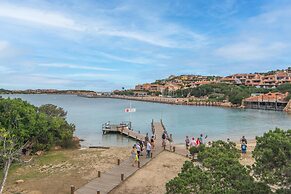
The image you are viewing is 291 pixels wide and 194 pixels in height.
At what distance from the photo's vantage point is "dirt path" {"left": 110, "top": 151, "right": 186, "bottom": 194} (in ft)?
44.7

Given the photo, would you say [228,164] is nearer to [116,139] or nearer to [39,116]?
[39,116]

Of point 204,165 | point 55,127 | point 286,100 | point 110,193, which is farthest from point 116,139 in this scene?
point 286,100

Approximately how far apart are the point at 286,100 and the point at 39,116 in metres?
69.8

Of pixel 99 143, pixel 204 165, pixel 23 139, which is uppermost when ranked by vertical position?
pixel 204 165

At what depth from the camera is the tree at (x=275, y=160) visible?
686 centimetres

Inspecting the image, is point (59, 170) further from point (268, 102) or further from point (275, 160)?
point (268, 102)

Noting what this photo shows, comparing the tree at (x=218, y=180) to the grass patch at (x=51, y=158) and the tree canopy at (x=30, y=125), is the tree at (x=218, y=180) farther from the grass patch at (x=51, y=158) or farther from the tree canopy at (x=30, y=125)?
the tree canopy at (x=30, y=125)

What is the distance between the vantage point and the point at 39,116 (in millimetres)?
21844

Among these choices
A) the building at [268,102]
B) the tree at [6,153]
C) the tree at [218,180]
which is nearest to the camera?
the tree at [6,153]

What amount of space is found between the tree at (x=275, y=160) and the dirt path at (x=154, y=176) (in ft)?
23.5

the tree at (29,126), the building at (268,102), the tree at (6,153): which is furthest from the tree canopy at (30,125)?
the building at (268,102)

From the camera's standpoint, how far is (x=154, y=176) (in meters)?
15.6

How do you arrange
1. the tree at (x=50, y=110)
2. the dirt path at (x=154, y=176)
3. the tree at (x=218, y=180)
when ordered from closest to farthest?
the tree at (x=218, y=180), the dirt path at (x=154, y=176), the tree at (x=50, y=110)

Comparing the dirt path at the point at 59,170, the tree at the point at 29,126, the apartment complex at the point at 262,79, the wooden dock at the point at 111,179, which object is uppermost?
the apartment complex at the point at 262,79
